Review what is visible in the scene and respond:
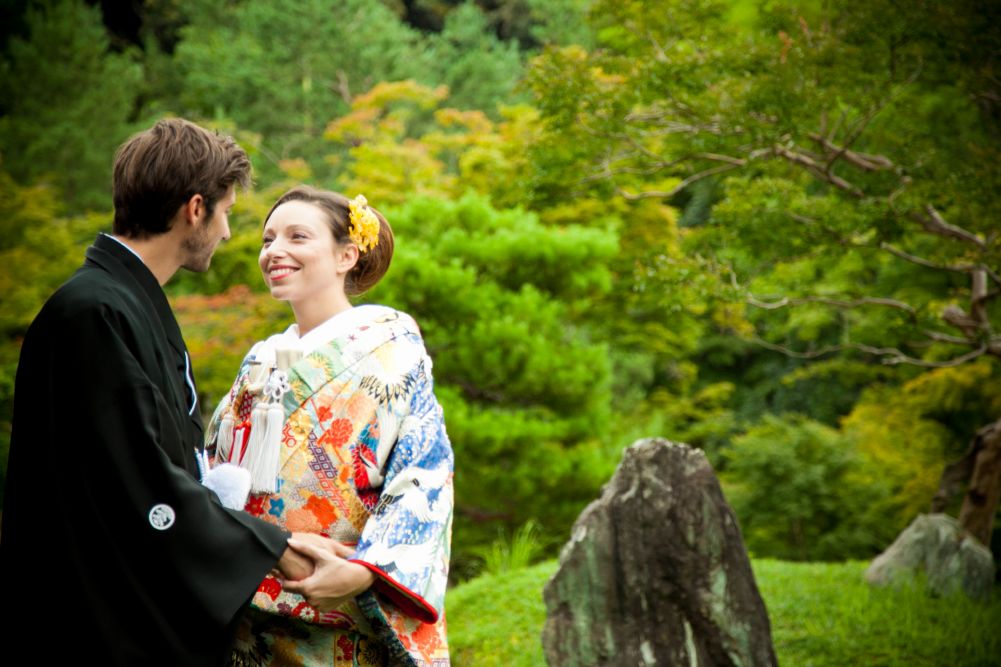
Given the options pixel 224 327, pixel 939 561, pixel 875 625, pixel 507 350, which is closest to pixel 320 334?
pixel 875 625

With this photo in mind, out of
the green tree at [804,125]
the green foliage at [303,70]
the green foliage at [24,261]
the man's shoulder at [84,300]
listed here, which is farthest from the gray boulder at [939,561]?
the green foliage at [303,70]

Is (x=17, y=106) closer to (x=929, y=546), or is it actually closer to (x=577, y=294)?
(x=577, y=294)

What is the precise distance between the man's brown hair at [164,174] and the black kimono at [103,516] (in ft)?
0.53

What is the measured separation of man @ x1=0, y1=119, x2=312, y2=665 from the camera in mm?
1450

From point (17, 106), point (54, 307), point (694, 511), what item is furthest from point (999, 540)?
point (17, 106)

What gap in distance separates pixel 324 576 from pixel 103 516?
392 mm

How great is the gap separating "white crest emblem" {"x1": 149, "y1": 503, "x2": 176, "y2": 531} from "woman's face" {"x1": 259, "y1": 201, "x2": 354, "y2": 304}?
1.75 ft

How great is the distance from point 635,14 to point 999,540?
6229mm

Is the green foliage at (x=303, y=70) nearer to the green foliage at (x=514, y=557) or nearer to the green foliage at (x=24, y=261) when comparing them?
the green foliage at (x=24, y=261)

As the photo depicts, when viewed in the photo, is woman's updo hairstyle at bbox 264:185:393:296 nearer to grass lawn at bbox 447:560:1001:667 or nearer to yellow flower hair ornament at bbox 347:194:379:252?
yellow flower hair ornament at bbox 347:194:379:252

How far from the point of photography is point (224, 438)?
1895 mm

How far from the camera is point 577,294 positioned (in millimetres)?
8523

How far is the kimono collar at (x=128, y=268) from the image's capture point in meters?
1.59

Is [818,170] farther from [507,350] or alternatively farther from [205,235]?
[205,235]
